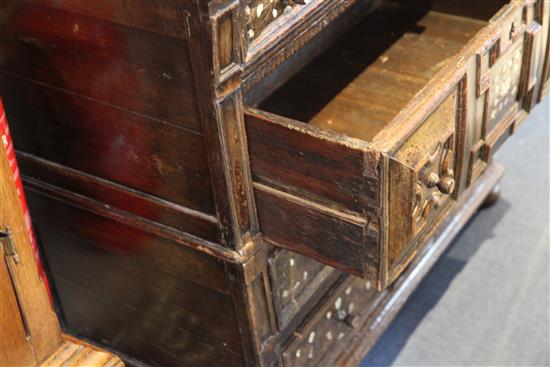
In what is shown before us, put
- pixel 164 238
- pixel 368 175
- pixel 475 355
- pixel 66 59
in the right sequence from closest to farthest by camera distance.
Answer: pixel 368 175 → pixel 66 59 → pixel 164 238 → pixel 475 355

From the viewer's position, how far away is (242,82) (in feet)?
3.31

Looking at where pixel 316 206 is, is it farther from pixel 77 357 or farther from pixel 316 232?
pixel 77 357

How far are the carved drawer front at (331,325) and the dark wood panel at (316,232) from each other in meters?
0.25

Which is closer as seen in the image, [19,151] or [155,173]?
[155,173]

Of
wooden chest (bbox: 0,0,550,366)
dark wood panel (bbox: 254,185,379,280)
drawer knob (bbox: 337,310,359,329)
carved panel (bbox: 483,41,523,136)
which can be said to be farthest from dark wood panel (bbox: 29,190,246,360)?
carved panel (bbox: 483,41,523,136)

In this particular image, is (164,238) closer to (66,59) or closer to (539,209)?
(66,59)

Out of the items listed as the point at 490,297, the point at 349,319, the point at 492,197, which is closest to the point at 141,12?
the point at 349,319

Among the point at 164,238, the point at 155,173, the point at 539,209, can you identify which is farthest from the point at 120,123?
the point at 539,209

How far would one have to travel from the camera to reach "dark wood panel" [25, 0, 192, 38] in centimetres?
93

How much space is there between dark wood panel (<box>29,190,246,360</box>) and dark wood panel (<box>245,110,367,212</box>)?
18 centimetres

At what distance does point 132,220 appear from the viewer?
1.21 m

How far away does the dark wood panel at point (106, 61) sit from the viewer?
0.99 meters

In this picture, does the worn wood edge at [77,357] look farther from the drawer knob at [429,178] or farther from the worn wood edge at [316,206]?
the drawer knob at [429,178]

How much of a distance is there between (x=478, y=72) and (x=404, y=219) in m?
0.23
